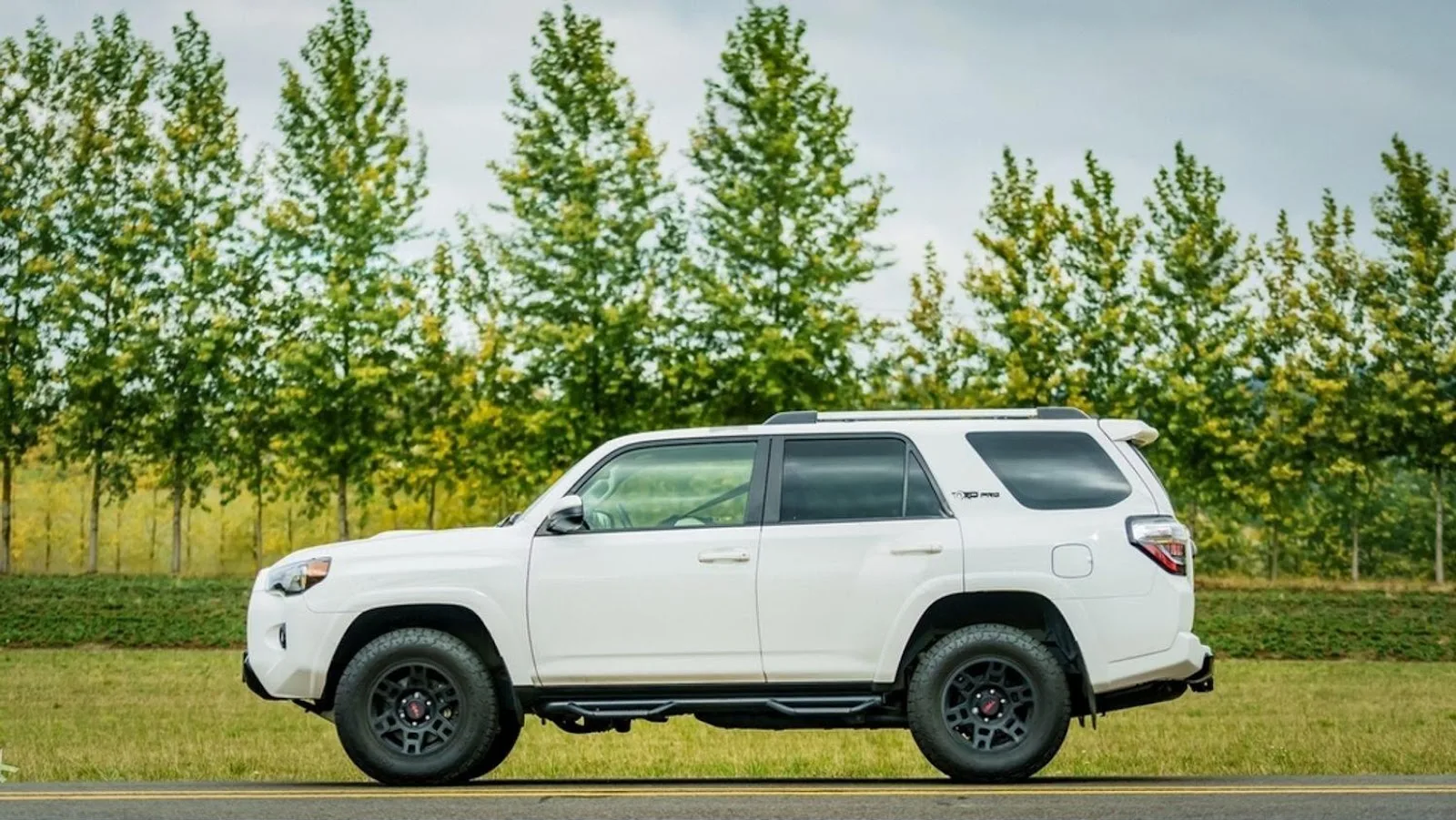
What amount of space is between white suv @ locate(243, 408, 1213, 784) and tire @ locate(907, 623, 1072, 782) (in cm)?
1

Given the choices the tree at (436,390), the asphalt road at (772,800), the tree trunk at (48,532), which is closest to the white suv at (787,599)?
the asphalt road at (772,800)

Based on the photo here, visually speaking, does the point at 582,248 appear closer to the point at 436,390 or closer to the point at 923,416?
the point at 436,390

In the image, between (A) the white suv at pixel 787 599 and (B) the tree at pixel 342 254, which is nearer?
(A) the white suv at pixel 787 599

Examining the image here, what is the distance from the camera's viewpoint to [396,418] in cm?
4712

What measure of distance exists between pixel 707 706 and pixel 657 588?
747mm

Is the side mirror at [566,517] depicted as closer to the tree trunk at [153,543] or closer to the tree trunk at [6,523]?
the tree trunk at [6,523]

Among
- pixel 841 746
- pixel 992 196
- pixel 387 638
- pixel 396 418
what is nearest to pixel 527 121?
pixel 396 418

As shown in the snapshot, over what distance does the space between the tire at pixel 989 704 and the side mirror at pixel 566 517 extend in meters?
2.09

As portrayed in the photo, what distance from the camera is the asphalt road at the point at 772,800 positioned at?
9.26m

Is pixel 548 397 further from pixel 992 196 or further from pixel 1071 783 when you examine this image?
pixel 1071 783

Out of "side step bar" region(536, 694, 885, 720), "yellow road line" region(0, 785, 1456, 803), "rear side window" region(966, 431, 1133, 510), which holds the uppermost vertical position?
"rear side window" region(966, 431, 1133, 510)

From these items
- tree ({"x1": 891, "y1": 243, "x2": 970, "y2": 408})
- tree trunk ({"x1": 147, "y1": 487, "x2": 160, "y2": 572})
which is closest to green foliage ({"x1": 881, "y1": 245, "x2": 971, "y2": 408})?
tree ({"x1": 891, "y1": 243, "x2": 970, "y2": 408})

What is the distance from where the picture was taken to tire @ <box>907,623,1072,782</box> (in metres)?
10.7

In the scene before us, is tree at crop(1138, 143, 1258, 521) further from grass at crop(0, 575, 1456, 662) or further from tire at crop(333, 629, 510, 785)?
tire at crop(333, 629, 510, 785)
